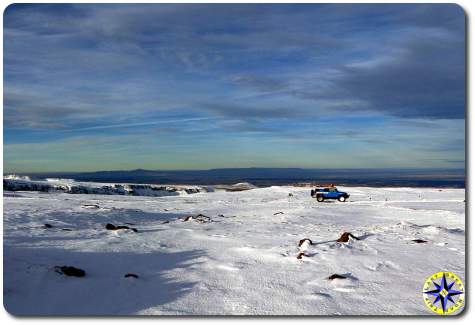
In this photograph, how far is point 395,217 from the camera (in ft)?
38.9

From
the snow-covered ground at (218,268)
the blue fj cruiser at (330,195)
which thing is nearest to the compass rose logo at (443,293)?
the snow-covered ground at (218,268)

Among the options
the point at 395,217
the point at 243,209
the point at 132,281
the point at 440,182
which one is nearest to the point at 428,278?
the point at 440,182

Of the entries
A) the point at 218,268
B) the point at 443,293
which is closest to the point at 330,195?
the point at 443,293

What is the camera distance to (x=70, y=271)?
208 inches

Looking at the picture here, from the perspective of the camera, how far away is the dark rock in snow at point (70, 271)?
17.1 ft

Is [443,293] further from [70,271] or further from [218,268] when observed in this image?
[70,271]

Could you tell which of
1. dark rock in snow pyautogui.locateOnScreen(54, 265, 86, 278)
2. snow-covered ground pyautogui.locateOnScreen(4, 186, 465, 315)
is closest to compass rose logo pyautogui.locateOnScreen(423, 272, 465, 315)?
snow-covered ground pyautogui.locateOnScreen(4, 186, 465, 315)

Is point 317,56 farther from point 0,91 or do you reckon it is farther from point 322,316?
point 0,91

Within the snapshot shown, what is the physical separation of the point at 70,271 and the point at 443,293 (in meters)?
→ 5.22

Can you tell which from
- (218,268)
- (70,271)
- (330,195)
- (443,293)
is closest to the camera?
(70,271)

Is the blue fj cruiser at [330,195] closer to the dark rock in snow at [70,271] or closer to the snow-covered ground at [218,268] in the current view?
the snow-covered ground at [218,268]

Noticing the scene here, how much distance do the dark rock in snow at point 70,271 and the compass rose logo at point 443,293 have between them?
4.70 metres

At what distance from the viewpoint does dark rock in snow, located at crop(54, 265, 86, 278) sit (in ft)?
17.1

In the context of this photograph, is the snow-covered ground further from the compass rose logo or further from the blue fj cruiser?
the blue fj cruiser
